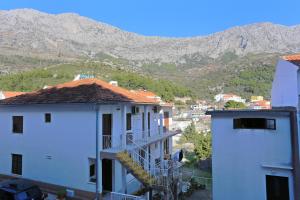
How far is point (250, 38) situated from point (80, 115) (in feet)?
536

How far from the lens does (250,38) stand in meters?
162

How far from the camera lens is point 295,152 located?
1073 centimetres

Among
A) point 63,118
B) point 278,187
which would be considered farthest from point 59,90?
point 278,187

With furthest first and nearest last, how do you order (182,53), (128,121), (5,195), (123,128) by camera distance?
(182,53)
(128,121)
(123,128)
(5,195)

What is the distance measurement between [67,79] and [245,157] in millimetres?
60853

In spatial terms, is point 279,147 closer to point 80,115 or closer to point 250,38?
point 80,115

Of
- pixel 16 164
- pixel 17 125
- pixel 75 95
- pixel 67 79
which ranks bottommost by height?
pixel 16 164

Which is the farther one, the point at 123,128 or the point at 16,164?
the point at 16,164

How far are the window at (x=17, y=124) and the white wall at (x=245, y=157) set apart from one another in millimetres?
12914

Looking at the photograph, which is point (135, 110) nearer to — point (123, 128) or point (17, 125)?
point (123, 128)

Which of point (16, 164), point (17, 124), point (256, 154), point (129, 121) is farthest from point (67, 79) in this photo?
point (256, 154)

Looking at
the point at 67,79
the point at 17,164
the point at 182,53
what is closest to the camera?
the point at 17,164

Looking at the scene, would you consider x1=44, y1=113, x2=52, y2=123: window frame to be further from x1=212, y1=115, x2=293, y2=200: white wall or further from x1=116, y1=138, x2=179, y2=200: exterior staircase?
x1=212, y1=115, x2=293, y2=200: white wall

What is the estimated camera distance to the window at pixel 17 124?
60.4 ft
